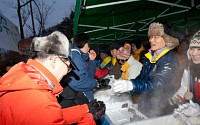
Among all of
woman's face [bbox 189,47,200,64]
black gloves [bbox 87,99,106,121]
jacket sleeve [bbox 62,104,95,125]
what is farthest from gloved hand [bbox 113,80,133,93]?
woman's face [bbox 189,47,200,64]

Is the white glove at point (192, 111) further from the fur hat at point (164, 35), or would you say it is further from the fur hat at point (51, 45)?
the fur hat at point (51, 45)

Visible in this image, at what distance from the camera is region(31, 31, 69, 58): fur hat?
43.2 inches

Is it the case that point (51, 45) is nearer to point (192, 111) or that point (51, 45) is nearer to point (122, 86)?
point (122, 86)

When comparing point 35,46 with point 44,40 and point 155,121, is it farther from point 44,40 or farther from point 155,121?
point 155,121

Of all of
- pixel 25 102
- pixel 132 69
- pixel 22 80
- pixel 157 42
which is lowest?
pixel 132 69

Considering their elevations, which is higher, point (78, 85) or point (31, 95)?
point (31, 95)

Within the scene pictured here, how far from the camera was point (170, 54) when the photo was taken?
174 cm

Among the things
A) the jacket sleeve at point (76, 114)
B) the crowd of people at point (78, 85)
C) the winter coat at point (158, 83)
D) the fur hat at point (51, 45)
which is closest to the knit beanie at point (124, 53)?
the crowd of people at point (78, 85)

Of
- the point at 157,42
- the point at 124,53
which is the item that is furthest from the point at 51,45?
the point at 124,53

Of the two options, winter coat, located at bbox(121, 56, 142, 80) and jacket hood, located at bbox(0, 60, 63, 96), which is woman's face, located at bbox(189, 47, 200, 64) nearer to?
winter coat, located at bbox(121, 56, 142, 80)

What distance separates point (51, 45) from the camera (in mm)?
1111

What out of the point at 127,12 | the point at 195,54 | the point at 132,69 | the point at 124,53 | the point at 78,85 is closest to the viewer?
the point at 195,54

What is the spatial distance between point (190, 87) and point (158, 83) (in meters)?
0.59

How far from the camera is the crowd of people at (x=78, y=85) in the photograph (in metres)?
0.80
